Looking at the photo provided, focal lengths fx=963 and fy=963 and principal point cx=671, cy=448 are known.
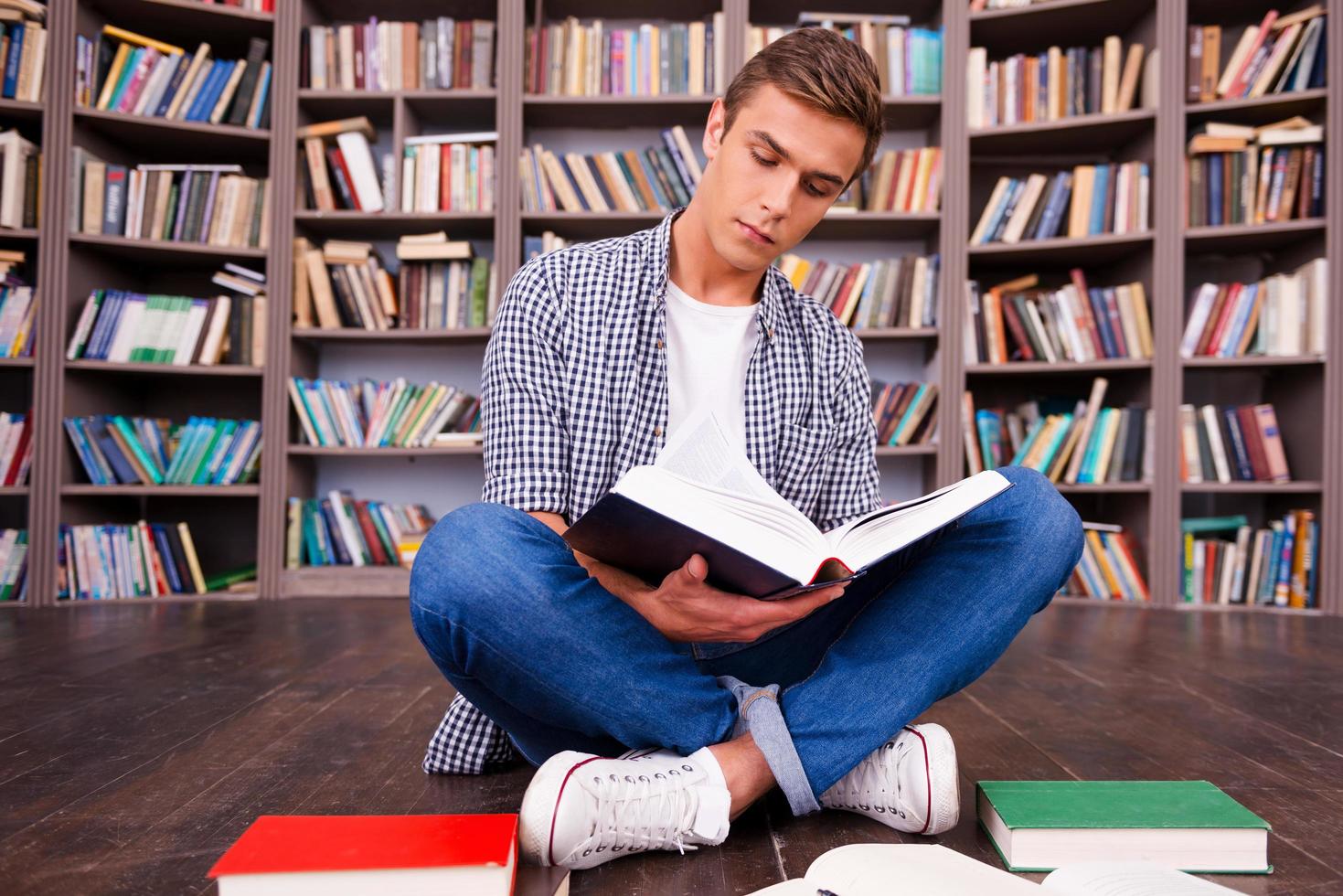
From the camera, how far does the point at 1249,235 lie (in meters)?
3.02

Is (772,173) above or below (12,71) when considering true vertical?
below

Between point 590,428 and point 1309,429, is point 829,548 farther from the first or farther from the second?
point 1309,429

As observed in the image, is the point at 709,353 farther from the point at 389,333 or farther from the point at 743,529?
the point at 389,333

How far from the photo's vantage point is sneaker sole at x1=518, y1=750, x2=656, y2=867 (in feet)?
2.71

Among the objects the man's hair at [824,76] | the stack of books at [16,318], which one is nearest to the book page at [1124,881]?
the man's hair at [824,76]

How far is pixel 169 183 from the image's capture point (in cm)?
312

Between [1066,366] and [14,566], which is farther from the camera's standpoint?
[1066,366]

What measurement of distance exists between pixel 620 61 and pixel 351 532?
1.82 meters

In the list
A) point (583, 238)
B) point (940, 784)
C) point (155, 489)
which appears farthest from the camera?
point (583, 238)

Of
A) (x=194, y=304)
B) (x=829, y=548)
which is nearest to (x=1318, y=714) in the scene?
(x=829, y=548)

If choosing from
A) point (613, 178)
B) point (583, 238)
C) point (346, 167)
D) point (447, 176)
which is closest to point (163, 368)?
point (346, 167)

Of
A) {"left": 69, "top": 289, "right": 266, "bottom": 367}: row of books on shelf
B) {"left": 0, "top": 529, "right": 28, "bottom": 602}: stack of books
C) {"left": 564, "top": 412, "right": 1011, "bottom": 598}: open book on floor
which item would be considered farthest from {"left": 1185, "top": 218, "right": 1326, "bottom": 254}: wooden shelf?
{"left": 0, "top": 529, "right": 28, "bottom": 602}: stack of books

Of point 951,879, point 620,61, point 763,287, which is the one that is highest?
point 620,61

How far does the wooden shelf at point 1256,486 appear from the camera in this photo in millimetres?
2912
